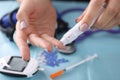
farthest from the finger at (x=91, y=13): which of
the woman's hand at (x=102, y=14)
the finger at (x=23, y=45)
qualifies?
the finger at (x=23, y=45)

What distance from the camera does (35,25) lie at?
563 mm

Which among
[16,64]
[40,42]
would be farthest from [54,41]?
[16,64]

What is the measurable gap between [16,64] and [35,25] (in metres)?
0.10

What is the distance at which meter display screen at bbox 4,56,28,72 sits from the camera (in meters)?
0.53

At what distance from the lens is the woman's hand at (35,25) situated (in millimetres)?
470

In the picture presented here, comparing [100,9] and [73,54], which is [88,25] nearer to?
[100,9]

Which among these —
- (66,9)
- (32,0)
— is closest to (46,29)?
(32,0)

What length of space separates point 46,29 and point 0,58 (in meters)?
0.13

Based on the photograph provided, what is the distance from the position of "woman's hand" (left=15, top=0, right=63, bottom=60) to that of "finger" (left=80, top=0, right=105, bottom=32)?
6 centimetres

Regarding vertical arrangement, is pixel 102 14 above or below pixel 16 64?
above

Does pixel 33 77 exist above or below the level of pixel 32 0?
below

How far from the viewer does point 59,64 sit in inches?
22.4

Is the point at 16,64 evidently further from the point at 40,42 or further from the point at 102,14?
the point at 102,14

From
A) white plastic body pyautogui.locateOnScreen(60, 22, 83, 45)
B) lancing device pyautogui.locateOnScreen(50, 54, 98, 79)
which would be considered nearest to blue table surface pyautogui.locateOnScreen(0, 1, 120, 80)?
lancing device pyautogui.locateOnScreen(50, 54, 98, 79)
